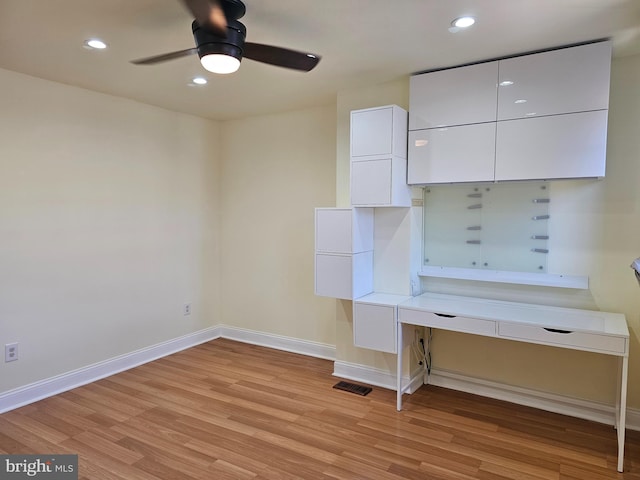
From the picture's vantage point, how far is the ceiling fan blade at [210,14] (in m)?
1.75

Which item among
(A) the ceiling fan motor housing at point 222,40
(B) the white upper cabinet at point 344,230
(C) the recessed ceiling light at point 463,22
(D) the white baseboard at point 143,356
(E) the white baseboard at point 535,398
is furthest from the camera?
(B) the white upper cabinet at point 344,230

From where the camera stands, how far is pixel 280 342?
4.55 meters

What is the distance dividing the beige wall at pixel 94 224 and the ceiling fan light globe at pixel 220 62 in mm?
2051

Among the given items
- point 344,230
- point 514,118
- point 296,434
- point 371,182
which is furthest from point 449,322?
point 514,118

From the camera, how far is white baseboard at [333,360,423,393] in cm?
340

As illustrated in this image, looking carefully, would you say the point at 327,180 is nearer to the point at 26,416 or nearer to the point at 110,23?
the point at 110,23

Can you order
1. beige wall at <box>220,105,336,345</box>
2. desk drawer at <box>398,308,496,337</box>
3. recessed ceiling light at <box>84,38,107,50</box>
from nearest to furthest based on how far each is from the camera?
recessed ceiling light at <box>84,38,107,50</box>, desk drawer at <box>398,308,496,337</box>, beige wall at <box>220,105,336,345</box>

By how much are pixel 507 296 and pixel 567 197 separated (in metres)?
0.86

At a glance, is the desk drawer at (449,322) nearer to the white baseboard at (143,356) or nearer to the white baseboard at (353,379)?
the white baseboard at (353,379)

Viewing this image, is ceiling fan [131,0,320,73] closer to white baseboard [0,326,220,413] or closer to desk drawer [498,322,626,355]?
desk drawer [498,322,626,355]

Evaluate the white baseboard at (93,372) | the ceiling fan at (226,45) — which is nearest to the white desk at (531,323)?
the ceiling fan at (226,45)

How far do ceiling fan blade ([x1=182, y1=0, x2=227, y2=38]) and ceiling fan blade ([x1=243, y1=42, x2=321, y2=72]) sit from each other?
221mm

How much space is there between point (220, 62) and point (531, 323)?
95.3 inches

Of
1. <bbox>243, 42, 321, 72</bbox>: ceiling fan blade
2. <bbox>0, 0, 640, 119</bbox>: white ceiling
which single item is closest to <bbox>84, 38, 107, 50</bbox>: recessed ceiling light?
<bbox>0, 0, 640, 119</bbox>: white ceiling
